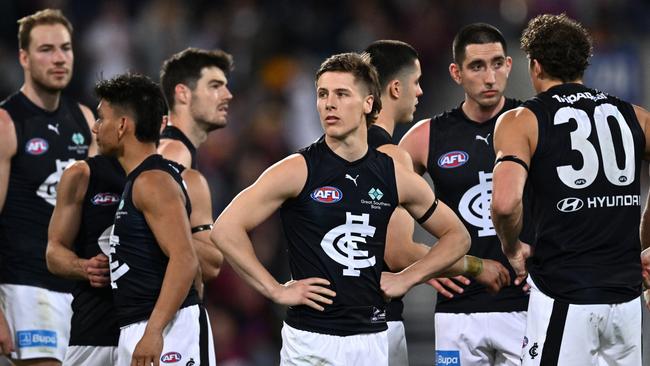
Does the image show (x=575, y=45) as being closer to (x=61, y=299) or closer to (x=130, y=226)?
(x=130, y=226)

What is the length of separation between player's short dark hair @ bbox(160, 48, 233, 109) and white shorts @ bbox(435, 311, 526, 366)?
8.66ft

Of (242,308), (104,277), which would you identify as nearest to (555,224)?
(104,277)

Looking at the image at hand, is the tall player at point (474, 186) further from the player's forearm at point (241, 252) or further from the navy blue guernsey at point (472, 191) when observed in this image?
the player's forearm at point (241, 252)

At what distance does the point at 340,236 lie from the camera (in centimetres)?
589

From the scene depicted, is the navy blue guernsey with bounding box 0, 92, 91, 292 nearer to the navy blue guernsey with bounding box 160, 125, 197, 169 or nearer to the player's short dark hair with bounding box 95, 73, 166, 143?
the navy blue guernsey with bounding box 160, 125, 197, 169

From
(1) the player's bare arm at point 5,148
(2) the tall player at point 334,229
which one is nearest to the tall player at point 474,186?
(2) the tall player at point 334,229

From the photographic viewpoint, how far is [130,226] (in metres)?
6.30

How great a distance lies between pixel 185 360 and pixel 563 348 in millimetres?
2114

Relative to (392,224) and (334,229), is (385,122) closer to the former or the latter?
(392,224)

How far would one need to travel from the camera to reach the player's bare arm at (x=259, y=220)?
19.0ft

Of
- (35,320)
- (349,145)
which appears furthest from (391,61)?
(35,320)

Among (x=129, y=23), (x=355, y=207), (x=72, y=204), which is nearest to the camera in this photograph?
(x=355, y=207)

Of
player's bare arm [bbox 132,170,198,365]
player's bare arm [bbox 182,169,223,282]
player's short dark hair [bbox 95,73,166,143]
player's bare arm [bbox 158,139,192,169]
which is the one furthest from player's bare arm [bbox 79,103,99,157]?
player's bare arm [bbox 132,170,198,365]

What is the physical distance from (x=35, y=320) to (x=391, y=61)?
3.09 meters
